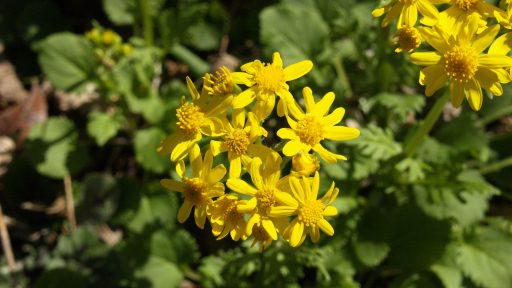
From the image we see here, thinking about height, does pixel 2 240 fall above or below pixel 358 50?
below

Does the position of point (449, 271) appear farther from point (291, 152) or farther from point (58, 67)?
point (58, 67)

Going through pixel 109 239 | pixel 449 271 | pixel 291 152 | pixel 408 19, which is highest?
pixel 408 19

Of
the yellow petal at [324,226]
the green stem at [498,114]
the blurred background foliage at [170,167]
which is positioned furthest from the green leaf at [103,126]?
the green stem at [498,114]

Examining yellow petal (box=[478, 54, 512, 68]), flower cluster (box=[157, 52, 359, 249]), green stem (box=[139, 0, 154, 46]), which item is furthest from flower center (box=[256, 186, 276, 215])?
green stem (box=[139, 0, 154, 46])

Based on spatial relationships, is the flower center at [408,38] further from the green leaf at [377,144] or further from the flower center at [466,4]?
the green leaf at [377,144]

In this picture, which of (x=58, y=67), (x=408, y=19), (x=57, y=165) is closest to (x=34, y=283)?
(x=57, y=165)

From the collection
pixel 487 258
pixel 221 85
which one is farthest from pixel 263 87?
pixel 487 258

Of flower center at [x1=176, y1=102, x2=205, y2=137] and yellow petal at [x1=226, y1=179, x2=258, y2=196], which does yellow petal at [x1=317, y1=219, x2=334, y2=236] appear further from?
flower center at [x1=176, y1=102, x2=205, y2=137]
